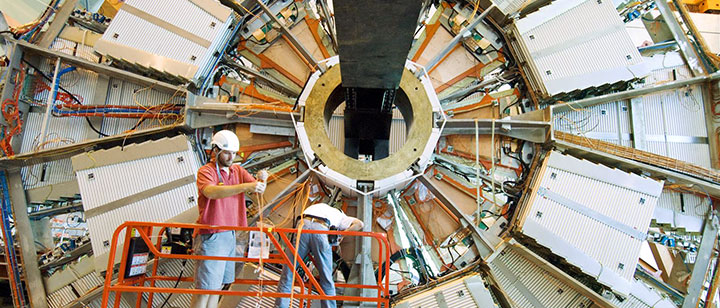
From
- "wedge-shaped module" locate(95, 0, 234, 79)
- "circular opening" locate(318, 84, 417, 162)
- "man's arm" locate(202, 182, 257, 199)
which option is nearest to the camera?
"man's arm" locate(202, 182, 257, 199)

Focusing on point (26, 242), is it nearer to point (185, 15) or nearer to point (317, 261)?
point (185, 15)

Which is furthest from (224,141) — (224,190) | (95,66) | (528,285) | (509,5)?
(509,5)

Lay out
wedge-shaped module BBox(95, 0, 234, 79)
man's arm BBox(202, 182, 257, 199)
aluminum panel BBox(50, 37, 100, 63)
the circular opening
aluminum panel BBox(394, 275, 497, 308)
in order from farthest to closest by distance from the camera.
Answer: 1. aluminum panel BBox(50, 37, 100, 63)
2. the circular opening
3. wedge-shaped module BBox(95, 0, 234, 79)
4. aluminum panel BBox(394, 275, 497, 308)
5. man's arm BBox(202, 182, 257, 199)

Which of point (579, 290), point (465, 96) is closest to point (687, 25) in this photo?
point (465, 96)

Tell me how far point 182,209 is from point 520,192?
507cm

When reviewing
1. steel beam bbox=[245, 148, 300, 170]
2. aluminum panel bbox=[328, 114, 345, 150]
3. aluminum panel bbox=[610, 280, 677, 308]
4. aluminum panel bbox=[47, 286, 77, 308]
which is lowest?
aluminum panel bbox=[47, 286, 77, 308]

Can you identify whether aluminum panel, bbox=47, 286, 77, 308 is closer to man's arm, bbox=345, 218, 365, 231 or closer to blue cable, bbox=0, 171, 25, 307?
blue cable, bbox=0, 171, 25, 307

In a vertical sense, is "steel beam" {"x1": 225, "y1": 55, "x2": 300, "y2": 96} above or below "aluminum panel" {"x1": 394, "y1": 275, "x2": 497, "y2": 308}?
above

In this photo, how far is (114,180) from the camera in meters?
5.91

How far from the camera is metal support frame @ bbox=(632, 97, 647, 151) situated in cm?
688

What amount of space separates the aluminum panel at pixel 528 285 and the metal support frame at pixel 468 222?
0.19 metres

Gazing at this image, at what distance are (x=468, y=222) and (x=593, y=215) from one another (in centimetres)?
172

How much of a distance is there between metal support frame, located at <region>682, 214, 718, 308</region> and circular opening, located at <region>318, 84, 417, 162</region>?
4.75 m

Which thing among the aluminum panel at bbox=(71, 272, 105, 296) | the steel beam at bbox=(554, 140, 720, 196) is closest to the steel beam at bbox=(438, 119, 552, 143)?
the steel beam at bbox=(554, 140, 720, 196)
